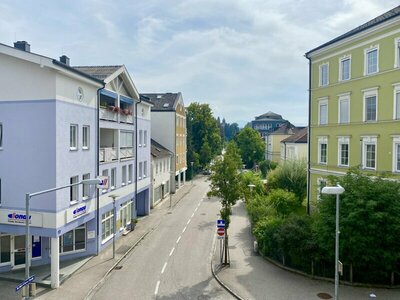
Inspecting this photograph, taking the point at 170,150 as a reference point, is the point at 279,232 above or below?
below

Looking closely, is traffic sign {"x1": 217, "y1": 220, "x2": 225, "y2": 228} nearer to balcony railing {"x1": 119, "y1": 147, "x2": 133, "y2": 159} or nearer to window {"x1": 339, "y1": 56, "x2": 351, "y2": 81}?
balcony railing {"x1": 119, "y1": 147, "x2": 133, "y2": 159}

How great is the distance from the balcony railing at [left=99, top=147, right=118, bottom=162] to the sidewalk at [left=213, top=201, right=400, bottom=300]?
960 centimetres

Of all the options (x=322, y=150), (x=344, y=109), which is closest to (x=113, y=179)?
(x=322, y=150)

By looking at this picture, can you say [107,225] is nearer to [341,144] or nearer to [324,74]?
[341,144]

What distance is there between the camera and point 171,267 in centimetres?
1995

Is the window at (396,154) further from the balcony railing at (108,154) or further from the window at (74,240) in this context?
the window at (74,240)

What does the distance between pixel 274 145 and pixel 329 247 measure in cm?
6306

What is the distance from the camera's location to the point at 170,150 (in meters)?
46.9

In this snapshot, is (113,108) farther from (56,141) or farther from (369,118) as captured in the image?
(369,118)

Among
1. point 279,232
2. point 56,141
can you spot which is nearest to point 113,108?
point 56,141

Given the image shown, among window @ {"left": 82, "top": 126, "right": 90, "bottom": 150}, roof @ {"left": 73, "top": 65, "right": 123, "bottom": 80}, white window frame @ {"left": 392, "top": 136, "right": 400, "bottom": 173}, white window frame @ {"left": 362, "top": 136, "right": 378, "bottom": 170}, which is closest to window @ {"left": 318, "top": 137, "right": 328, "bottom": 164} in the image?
white window frame @ {"left": 362, "top": 136, "right": 378, "bottom": 170}

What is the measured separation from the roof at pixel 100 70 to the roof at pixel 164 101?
21289 mm

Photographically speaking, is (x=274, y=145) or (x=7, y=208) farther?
(x=274, y=145)

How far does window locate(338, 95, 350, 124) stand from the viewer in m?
24.7
